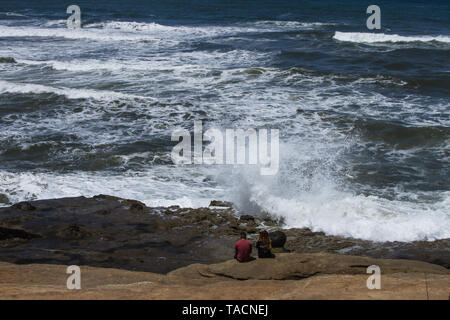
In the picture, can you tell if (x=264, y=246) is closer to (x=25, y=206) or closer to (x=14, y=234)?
(x=14, y=234)

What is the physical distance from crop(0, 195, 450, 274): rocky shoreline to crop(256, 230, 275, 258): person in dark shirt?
1.22m

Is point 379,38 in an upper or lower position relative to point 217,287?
upper

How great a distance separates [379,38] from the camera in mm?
35406

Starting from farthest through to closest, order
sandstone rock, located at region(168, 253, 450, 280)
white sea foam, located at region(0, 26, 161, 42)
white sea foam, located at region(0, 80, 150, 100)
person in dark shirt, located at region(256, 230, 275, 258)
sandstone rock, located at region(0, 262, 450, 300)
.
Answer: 1. white sea foam, located at region(0, 26, 161, 42)
2. white sea foam, located at region(0, 80, 150, 100)
3. person in dark shirt, located at region(256, 230, 275, 258)
4. sandstone rock, located at region(168, 253, 450, 280)
5. sandstone rock, located at region(0, 262, 450, 300)

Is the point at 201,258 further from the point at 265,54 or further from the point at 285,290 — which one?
the point at 265,54

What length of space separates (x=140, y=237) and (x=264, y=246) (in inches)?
115

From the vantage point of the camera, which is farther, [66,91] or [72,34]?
[72,34]

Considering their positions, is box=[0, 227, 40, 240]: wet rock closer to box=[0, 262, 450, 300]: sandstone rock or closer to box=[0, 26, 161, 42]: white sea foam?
box=[0, 262, 450, 300]: sandstone rock

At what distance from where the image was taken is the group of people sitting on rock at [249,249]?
305 inches

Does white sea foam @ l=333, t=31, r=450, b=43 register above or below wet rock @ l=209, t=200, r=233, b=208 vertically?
above

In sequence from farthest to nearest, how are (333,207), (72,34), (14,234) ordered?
(72,34) → (333,207) → (14,234)

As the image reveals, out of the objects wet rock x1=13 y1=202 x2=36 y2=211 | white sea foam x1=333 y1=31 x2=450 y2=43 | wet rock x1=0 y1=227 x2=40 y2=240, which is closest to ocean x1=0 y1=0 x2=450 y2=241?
white sea foam x1=333 y1=31 x2=450 y2=43

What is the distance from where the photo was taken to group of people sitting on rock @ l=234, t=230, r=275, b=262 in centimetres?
774

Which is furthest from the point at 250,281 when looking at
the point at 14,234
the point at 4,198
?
the point at 4,198
